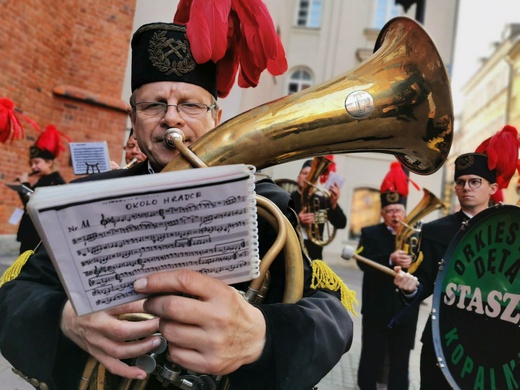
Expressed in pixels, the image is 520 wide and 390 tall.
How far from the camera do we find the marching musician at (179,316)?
86cm

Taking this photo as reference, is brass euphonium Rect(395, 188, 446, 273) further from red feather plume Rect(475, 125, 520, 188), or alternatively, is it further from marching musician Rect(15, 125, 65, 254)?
marching musician Rect(15, 125, 65, 254)

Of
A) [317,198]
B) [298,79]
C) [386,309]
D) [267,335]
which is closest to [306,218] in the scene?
[317,198]

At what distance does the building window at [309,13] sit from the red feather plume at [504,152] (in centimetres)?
1395

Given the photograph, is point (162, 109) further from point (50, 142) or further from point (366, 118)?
point (50, 142)

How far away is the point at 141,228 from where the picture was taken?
2.67 ft

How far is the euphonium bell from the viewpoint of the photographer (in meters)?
1.23

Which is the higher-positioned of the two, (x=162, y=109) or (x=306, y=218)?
(x=162, y=109)

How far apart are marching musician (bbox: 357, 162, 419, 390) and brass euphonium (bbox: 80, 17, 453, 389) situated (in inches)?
103

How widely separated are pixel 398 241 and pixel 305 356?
3.61 meters

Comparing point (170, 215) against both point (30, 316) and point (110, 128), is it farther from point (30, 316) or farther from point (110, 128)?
point (110, 128)

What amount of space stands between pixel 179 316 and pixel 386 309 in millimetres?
3816

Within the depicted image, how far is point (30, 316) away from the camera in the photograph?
120 centimetres

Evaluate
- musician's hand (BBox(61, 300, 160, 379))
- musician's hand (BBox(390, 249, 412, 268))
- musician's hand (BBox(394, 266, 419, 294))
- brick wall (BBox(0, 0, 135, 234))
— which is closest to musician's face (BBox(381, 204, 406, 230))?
musician's hand (BBox(390, 249, 412, 268))

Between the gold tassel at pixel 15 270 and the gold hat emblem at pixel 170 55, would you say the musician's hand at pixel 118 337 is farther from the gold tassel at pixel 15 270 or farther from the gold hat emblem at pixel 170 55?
the gold hat emblem at pixel 170 55
